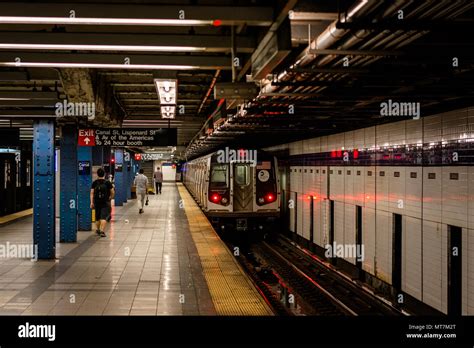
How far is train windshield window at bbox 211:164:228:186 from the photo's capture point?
15.4 m

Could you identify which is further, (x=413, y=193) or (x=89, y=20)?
(x=413, y=193)

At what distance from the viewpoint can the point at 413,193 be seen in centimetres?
792

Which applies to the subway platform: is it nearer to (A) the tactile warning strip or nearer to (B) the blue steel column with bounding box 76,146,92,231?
(A) the tactile warning strip

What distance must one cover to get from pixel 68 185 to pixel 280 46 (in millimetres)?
8389

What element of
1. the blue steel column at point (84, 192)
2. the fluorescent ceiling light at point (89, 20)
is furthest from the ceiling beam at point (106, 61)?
the blue steel column at point (84, 192)

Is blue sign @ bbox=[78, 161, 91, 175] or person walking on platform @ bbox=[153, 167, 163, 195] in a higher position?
blue sign @ bbox=[78, 161, 91, 175]

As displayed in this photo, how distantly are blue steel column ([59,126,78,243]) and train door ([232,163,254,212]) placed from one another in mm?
5100

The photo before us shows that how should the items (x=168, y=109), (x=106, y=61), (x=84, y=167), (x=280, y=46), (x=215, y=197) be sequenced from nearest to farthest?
1. (x=280, y=46)
2. (x=106, y=61)
3. (x=168, y=109)
4. (x=84, y=167)
5. (x=215, y=197)

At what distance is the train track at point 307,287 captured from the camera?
8805 millimetres

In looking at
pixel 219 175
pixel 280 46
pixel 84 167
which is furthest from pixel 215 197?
pixel 280 46

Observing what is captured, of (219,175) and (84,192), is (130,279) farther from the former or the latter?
(219,175)

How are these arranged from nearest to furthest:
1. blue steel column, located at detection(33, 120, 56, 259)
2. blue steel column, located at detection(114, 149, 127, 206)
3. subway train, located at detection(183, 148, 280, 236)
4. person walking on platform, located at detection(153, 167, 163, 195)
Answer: blue steel column, located at detection(33, 120, 56, 259)
subway train, located at detection(183, 148, 280, 236)
blue steel column, located at detection(114, 149, 127, 206)
person walking on platform, located at detection(153, 167, 163, 195)

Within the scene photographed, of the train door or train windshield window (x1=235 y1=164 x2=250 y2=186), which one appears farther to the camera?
train windshield window (x1=235 y1=164 x2=250 y2=186)

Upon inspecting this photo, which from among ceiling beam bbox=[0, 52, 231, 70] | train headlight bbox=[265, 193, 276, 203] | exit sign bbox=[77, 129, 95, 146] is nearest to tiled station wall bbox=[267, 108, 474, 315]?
train headlight bbox=[265, 193, 276, 203]
